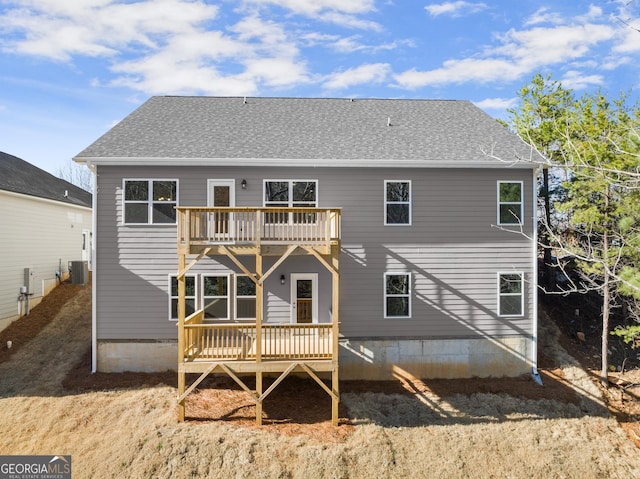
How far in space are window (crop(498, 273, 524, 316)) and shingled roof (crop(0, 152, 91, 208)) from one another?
60.3 ft

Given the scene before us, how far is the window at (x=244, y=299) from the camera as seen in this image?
1209 cm

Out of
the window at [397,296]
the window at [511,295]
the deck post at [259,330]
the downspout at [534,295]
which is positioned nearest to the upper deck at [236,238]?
the deck post at [259,330]

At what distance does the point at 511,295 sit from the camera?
40.9 ft

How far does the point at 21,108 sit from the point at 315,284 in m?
19.4

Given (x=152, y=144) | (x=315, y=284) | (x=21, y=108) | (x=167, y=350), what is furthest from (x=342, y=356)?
(x=21, y=108)

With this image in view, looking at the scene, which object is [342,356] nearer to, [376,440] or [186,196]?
[376,440]

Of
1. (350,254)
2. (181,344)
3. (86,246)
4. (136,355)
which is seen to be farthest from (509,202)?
(86,246)

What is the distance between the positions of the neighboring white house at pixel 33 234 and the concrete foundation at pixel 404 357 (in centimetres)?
637

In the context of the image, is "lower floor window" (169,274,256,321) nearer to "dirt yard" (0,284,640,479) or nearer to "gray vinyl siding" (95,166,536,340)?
"gray vinyl siding" (95,166,536,340)

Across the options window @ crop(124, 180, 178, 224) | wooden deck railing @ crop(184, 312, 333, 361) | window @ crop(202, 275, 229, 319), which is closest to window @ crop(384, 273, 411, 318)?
wooden deck railing @ crop(184, 312, 333, 361)

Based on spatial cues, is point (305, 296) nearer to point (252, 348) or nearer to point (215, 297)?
point (252, 348)

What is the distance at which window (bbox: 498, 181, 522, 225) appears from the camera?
12.4 m

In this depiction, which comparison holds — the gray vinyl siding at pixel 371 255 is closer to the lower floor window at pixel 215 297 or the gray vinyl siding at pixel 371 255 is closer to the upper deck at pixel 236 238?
the lower floor window at pixel 215 297

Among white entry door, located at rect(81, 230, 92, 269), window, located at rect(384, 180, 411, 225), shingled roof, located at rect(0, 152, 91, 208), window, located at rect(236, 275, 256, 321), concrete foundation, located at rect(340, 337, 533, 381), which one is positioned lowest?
concrete foundation, located at rect(340, 337, 533, 381)
